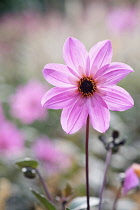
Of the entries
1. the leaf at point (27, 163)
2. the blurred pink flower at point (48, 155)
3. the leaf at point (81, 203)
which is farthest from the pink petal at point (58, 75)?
the blurred pink flower at point (48, 155)

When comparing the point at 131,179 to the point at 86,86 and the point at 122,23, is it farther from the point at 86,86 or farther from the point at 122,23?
the point at 122,23

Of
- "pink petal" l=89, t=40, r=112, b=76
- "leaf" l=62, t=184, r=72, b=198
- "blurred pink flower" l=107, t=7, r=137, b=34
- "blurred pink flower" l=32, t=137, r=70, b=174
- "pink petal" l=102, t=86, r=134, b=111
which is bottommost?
"blurred pink flower" l=32, t=137, r=70, b=174

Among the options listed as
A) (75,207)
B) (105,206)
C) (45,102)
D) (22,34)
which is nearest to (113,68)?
(45,102)

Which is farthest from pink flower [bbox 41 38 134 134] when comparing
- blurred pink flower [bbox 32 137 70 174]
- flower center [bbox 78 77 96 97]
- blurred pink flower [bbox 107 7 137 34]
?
blurred pink flower [bbox 107 7 137 34]

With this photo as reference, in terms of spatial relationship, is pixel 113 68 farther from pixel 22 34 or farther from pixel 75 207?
pixel 22 34

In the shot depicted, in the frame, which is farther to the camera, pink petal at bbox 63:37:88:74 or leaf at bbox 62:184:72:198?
leaf at bbox 62:184:72:198

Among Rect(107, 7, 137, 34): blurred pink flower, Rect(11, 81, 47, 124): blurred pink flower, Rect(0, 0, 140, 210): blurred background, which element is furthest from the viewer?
Rect(107, 7, 137, 34): blurred pink flower

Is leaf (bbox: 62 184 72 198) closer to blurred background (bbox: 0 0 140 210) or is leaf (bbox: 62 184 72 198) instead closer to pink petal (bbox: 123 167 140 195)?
pink petal (bbox: 123 167 140 195)
